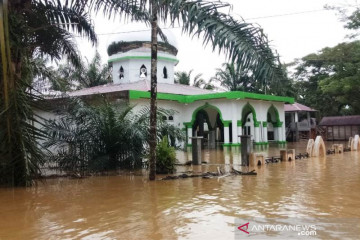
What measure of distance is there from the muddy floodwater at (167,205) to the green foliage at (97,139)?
146 centimetres

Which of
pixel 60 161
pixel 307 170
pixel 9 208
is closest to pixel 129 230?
pixel 9 208

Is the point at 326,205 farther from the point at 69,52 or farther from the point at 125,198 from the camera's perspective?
the point at 69,52

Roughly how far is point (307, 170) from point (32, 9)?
28.2ft

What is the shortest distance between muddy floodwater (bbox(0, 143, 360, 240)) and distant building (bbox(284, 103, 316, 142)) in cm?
2520

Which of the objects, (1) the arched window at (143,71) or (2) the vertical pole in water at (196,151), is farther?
(1) the arched window at (143,71)

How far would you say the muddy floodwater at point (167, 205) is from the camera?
15.2 feet

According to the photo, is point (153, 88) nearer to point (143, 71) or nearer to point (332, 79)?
point (143, 71)

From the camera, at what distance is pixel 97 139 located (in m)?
11.1

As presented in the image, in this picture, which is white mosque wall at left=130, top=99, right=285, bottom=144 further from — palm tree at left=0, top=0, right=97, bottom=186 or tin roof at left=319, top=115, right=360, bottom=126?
palm tree at left=0, top=0, right=97, bottom=186

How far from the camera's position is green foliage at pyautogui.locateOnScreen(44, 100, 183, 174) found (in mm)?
10773

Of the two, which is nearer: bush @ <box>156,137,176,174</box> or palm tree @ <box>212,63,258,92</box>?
bush @ <box>156,137,176,174</box>

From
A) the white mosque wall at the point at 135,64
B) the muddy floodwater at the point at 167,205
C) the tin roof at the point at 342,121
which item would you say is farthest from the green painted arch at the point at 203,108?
the tin roof at the point at 342,121

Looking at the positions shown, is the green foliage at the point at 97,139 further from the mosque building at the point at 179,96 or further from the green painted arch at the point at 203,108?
the green painted arch at the point at 203,108

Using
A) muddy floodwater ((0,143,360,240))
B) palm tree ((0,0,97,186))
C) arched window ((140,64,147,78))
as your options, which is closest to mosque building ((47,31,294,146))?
arched window ((140,64,147,78))
